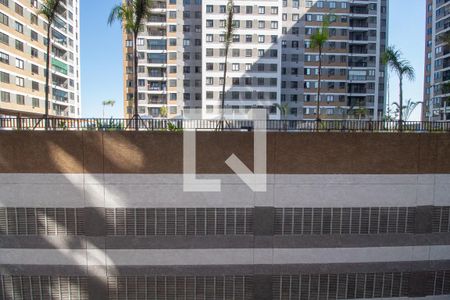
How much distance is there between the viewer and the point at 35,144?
12.3 metres

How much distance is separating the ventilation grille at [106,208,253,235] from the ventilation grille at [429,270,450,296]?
1079 centimetres

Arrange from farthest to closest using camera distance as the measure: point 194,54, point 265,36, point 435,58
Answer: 1. point 435,58
2. point 194,54
3. point 265,36

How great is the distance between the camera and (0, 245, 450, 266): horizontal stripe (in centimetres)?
1280

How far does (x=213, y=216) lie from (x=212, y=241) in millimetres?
1309

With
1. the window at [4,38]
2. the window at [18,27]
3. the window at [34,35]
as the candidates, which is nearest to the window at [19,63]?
the window at [4,38]

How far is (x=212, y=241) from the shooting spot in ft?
42.4

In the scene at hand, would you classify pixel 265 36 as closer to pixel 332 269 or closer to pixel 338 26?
pixel 338 26

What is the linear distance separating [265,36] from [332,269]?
152ft

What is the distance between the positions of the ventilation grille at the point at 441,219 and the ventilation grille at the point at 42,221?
62.1 ft

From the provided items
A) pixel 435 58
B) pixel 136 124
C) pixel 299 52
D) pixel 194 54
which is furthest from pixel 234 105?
pixel 435 58

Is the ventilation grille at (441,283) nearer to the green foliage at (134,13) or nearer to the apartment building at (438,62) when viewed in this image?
the green foliage at (134,13)

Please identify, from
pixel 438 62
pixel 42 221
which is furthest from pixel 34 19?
pixel 438 62

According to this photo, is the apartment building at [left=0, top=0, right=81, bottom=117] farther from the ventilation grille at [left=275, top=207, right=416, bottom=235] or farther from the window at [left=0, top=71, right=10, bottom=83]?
the ventilation grille at [left=275, top=207, right=416, bottom=235]

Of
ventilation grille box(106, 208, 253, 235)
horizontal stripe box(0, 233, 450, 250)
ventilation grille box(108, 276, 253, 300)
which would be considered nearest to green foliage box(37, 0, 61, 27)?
horizontal stripe box(0, 233, 450, 250)
